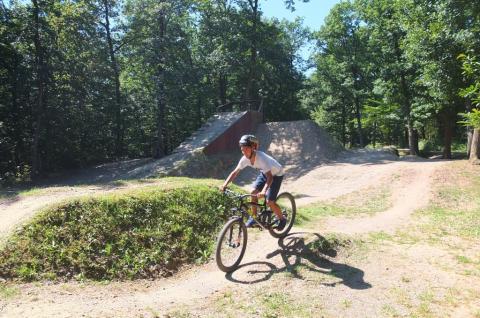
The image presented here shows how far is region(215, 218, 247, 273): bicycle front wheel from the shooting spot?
6.24 m

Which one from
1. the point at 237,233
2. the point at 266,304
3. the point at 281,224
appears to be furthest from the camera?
the point at 281,224

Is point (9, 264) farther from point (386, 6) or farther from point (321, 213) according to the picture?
point (386, 6)

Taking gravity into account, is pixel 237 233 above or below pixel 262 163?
below

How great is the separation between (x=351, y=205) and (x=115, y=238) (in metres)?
8.11

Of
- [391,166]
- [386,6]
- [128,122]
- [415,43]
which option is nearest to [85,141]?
[128,122]

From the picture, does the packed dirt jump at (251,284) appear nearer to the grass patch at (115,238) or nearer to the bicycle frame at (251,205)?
the grass patch at (115,238)

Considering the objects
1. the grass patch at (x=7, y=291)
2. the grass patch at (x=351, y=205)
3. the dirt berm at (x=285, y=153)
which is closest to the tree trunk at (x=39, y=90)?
the dirt berm at (x=285, y=153)

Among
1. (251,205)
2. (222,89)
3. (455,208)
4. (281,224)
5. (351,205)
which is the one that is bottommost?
(455,208)

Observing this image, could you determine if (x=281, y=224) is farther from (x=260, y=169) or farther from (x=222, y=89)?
(x=222, y=89)

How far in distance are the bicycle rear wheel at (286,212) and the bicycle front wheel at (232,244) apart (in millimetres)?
861

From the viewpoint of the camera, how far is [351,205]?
12.4 metres

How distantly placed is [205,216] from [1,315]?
402 cm

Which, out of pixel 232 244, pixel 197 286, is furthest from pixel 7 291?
pixel 232 244

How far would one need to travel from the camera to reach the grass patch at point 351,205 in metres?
10.9
